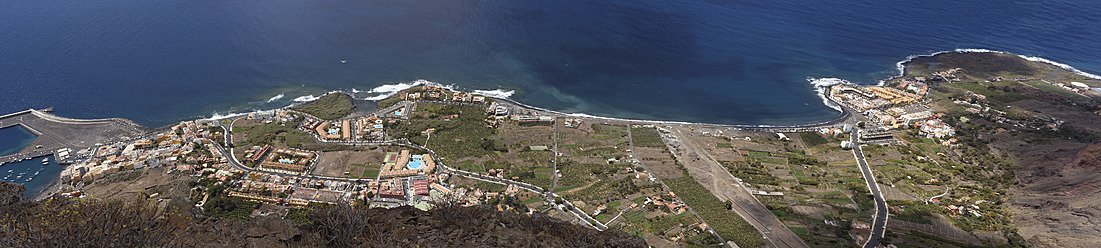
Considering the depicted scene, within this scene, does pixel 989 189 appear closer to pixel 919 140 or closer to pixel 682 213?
pixel 919 140

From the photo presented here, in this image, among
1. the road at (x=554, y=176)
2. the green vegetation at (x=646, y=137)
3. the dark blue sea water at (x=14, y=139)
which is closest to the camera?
the road at (x=554, y=176)

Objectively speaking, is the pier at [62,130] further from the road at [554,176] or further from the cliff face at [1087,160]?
the cliff face at [1087,160]

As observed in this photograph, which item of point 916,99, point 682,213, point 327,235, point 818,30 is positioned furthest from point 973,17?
point 327,235

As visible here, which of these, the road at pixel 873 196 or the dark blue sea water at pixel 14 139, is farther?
the dark blue sea water at pixel 14 139

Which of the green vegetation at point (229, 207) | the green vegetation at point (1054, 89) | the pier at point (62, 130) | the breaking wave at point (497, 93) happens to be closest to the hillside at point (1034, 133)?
the green vegetation at point (1054, 89)

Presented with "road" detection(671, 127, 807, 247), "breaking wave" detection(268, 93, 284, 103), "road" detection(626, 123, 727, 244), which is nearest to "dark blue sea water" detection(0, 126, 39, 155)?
"breaking wave" detection(268, 93, 284, 103)
